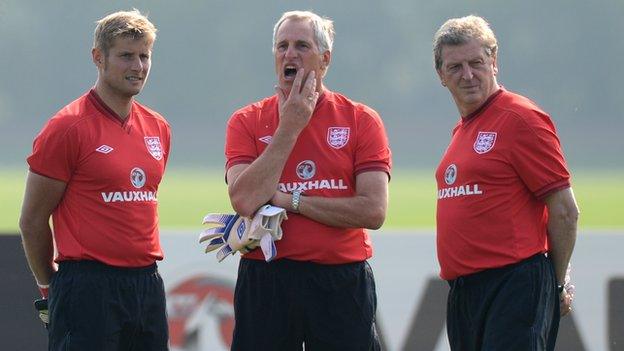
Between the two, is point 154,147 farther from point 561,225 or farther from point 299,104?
point 561,225

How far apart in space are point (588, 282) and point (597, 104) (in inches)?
36.8

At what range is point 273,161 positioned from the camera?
3.72 meters

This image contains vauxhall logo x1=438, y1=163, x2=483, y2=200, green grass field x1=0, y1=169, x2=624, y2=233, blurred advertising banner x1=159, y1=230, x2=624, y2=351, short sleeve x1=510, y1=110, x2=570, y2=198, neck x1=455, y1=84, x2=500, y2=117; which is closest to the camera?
short sleeve x1=510, y1=110, x2=570, y2=198

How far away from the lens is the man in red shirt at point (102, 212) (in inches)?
150

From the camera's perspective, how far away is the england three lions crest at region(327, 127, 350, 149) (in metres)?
3.86

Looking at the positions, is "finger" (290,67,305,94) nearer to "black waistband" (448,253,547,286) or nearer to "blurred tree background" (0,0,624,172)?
"black waistband" (448,253,547,286)

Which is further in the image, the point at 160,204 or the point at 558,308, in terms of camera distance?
the point at 160,204

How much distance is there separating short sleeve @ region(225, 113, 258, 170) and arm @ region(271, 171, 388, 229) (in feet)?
0.64

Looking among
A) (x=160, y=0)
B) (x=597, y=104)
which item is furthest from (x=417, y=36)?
(x=160, y=0)

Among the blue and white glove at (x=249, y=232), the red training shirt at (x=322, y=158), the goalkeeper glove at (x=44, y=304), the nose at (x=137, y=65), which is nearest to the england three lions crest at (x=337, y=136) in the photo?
the red training shirt at (x=322, y=158)

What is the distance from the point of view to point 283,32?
3.85 metres

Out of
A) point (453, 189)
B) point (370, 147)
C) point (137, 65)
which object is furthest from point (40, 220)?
point (453, 189)

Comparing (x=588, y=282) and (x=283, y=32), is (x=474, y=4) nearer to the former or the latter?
(x=588, y=282)

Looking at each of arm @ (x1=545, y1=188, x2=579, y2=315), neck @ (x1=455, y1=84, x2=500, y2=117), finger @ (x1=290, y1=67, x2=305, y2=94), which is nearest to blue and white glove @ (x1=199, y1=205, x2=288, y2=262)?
finger @ (x1=290, y1=67, x2=305, y2=94)
